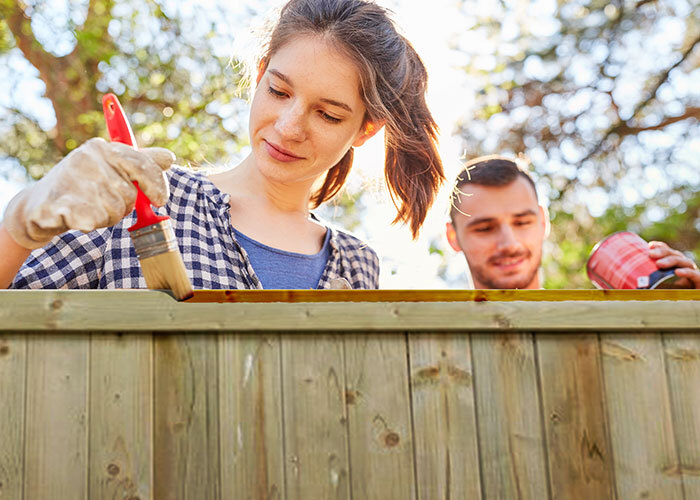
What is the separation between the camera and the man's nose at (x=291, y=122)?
181 centimetres

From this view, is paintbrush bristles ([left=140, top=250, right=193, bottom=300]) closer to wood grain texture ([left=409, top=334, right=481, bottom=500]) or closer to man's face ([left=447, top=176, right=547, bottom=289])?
wood grain texture ([left=409, top=334, right=481, bottom=500])

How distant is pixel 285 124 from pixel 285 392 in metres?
0.81

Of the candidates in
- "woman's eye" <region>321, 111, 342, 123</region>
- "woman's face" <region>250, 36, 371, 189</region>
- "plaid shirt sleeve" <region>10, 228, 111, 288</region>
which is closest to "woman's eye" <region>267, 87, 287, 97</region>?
"woman's face" <region>250, 36, 371, 189</region>

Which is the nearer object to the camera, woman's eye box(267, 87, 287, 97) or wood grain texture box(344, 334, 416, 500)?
wood grain texture box(344, 334, 416, 500)

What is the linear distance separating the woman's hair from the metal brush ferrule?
83cm

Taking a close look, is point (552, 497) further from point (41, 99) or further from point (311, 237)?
point (41, 99)

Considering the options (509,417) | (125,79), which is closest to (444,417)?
(509,417)

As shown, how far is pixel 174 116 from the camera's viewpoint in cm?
596

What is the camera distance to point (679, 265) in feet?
6.67

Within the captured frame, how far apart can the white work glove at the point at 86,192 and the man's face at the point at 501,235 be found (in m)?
1.78

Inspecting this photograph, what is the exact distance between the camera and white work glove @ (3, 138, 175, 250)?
3.88 ft

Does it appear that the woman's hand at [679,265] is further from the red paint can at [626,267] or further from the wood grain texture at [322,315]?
the wood grain texture at [322,315]

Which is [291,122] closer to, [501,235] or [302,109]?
[302,109]

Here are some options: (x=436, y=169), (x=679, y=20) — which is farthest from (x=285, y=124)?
(x=679, y=20)
